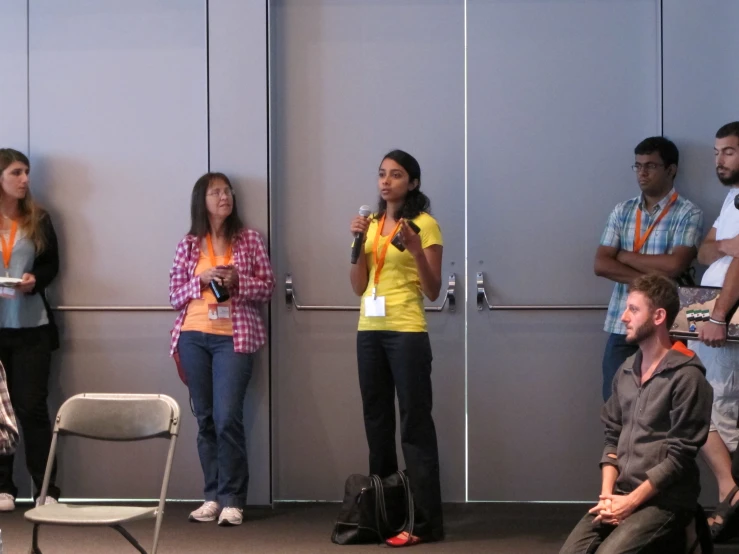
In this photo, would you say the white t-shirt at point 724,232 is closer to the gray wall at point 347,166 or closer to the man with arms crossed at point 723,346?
the man with arms crossed at point 723,346

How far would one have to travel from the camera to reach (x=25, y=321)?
5.32 meters

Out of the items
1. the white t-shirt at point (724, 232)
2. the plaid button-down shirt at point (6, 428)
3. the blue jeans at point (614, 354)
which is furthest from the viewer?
the blue jeans at point (614, 354)

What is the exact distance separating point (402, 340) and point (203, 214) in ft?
4.51

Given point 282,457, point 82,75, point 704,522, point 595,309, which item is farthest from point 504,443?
point 82,75

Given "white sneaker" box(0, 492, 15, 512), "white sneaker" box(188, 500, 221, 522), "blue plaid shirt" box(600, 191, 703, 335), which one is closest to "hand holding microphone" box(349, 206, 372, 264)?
"blue plaid shirt" box(600, 191, 703, 335)

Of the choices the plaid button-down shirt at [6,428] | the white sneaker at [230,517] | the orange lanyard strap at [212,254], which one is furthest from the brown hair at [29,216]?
the plaid button-down shirt at [6,428]

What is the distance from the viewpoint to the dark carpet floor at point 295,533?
14.7 ft

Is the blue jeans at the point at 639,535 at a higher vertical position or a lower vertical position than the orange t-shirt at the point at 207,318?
lower

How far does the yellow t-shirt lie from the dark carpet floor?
40.9 inches

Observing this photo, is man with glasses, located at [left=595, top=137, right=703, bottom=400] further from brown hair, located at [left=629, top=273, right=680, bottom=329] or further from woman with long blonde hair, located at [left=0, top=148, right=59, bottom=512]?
woman with long blonde hair, located at [left=0, top=148, right=59, bottom=512]

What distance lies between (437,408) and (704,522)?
2328 millimetres

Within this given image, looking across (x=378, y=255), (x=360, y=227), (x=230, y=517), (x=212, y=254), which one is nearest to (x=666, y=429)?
(x=360, y=227)

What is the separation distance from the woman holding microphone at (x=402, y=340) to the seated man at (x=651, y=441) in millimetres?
1291

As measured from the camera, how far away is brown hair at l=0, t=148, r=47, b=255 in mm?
5363
